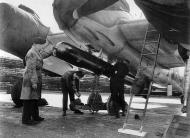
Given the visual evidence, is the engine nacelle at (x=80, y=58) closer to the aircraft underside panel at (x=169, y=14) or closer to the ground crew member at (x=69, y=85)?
the ground crew member at (x=69, y=85)

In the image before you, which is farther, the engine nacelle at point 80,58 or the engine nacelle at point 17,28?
the engine nacelle at point 17,28

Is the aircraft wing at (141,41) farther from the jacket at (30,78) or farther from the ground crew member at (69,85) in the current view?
the jacket at (30,78)

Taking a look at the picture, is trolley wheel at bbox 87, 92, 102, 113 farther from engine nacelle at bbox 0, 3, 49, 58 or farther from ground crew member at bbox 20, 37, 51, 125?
engine nacelle at bbox 0, 3, 49, 58

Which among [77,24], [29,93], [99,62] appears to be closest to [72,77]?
[99,62]

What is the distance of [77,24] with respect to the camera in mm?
7699

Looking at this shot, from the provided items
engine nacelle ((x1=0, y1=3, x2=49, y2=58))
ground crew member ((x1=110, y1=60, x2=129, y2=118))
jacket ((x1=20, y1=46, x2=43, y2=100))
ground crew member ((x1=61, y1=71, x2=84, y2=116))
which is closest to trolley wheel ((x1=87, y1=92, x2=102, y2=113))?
ground crew member ((x1=61, y1=71, x2=84, y2=116))

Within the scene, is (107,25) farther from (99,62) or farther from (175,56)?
(175,56)

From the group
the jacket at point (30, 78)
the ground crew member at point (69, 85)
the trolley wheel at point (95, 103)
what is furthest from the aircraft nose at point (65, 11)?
the trolley wheel at point (95, 103)

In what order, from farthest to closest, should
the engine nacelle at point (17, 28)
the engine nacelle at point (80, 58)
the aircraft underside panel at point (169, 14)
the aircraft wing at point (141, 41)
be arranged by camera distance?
the aircraft wing at point (141, 41)
the engine nacelle at point (17, 28)
the engine nacelle at point (80, 58)
the aircraft underside panel at point (169, 14)

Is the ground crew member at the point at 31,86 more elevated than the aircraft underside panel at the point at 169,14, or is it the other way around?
the aircraft underside panel at the point at 169,14

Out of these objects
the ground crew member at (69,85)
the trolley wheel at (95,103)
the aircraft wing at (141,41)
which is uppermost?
the aircraft wing at (141,41)

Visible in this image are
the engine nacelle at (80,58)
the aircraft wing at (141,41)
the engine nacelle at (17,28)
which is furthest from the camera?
the aircraft wing at (141,41)

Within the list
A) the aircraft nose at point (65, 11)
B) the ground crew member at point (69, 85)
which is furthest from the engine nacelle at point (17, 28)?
the ground crew member at point (69, 85)

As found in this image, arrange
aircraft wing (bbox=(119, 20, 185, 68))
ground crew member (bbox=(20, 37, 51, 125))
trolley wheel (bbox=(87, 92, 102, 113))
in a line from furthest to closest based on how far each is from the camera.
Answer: trolley wheel (bbox=(87, 92, 102, 113)) → aircraft wing (bbox=(119, 20, 185, 68)) → ground crew member (bbox=(20, 37, 51, 125))
